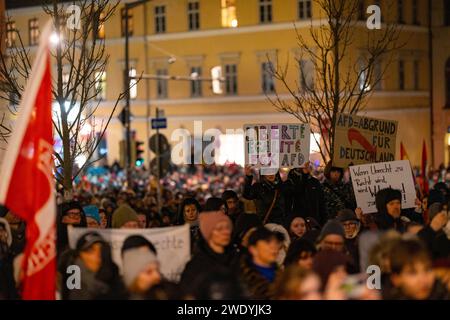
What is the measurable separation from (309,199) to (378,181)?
0.88m

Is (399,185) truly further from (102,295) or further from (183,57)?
(183,57)

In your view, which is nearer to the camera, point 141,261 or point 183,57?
point 141,261

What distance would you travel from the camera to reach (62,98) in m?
12.7

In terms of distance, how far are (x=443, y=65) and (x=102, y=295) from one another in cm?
4346

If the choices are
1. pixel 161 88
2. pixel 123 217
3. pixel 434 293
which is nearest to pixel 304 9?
pixel 161 88

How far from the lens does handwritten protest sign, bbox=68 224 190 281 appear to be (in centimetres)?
792

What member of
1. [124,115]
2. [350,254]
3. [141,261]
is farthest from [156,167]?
[141,261]

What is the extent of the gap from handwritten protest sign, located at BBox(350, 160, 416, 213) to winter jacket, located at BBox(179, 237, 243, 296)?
4695 mm

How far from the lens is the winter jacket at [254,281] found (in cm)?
726

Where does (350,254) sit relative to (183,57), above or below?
below

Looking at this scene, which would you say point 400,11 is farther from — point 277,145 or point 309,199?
point 309,199

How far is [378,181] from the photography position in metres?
12.7

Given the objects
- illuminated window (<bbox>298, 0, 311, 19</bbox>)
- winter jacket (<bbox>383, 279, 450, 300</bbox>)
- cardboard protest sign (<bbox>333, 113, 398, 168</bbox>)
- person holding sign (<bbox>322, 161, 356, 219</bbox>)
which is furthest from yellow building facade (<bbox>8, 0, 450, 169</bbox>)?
winter jacket (<bbox>383, 279, 450, 300</bbox>)

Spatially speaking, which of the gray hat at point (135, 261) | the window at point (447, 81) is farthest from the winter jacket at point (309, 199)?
the window at point (447, 81)
